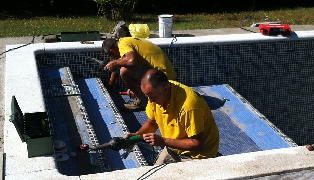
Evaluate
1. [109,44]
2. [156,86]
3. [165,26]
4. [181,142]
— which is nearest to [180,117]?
[181,142]

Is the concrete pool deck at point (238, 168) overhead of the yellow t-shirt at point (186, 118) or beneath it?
beneath

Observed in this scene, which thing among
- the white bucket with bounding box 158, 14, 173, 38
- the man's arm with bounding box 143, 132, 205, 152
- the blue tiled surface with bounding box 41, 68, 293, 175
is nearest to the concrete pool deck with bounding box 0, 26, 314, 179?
the man's arm with bounding box 143, 132, 205, 152

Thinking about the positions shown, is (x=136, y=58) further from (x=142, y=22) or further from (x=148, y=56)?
(x=142, y=22)

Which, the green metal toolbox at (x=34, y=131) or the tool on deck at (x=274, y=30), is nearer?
the green metal toolbox at (x=34, y=131)

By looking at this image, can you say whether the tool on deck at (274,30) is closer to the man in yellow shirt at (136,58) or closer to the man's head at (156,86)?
the man in yellow shirt at (136,58)

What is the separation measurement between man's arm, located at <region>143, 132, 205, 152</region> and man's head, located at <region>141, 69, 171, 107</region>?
0.33 meters

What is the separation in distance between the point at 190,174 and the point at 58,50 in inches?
163

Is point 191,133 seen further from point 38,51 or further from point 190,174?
point 38,51

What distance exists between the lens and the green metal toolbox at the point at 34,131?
3.97 m

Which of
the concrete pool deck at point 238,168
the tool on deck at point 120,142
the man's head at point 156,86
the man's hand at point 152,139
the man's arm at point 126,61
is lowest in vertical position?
the concrete pool deck at point 238,168

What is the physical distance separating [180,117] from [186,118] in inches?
2.5

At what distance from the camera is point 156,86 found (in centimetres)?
390

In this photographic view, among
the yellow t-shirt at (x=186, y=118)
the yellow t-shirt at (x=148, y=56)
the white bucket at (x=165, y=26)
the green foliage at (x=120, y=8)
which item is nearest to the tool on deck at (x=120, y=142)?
the yellow t-shirt at (x=186, y=118)

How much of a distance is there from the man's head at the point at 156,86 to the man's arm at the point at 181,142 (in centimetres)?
33
